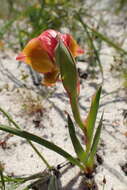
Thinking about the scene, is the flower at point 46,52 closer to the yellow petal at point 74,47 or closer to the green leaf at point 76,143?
the yellow petal at point 74,47

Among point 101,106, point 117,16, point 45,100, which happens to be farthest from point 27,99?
point 117,16

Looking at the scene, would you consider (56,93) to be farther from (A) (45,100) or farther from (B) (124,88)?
(B) (124,88)

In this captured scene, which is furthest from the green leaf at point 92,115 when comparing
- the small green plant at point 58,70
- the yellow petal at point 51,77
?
the yellow petal at point 51,77

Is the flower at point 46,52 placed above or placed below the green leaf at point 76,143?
above

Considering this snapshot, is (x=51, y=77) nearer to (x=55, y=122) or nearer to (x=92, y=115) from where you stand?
(x=92, y=115)

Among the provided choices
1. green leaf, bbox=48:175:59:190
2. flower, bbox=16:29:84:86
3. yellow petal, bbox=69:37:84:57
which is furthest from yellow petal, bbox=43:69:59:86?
green leaf, bbox=48:175:59:190

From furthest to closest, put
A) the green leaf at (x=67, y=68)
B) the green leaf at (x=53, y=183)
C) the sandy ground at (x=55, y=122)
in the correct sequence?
the sandy ground at (x=55, y=122), the green leaf at (x=53, y=183), the green leaf at (x=67, y=68)

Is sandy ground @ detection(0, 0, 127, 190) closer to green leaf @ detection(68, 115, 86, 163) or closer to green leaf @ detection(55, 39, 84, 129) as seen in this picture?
green leaf @ detection(68, 115, 86, 163)
